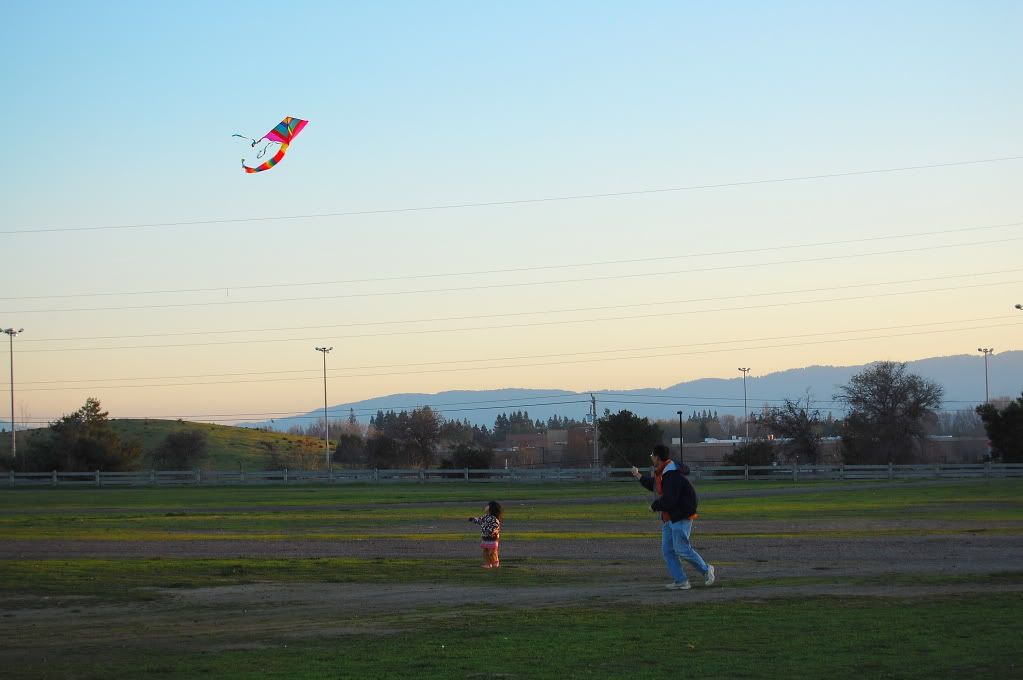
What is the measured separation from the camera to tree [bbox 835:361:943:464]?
9738 cm

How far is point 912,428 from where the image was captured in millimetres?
100000

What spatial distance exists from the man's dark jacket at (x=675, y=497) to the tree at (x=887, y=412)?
83661 mm

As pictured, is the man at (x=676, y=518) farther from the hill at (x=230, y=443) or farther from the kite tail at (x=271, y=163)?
the hill at (x=230, y=443)

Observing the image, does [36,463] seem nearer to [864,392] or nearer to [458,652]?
[864,392]

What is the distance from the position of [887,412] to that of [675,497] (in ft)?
292

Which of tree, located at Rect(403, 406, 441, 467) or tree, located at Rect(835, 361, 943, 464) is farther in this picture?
tree, located at Rect(403, 406, 441, 467)

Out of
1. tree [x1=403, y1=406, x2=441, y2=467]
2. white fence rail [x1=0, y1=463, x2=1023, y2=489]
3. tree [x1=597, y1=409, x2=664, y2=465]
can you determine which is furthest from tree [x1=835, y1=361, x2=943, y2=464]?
tree [x1=403, y1=406, x2=441, y2=467]

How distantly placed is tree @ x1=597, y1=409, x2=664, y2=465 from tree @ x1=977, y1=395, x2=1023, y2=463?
22.3 meters

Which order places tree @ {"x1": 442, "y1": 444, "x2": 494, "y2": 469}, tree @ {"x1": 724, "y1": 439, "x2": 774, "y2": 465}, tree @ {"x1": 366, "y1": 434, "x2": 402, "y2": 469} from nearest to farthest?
1. tree @ {"x1": 724, "y1": 439, "x2": 774, "y2": 465}
2. tree @ {"x1": 442, "y1": 444, "x2": 494, "y2": 469}
3. tree @ {"x1": 366, "y1": 434, "x2": 402, "y2": 469}

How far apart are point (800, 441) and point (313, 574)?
258 ft

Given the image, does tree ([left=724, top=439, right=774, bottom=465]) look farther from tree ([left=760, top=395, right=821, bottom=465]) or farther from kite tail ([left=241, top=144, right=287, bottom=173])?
kite tail ([left=241, top=144, right=287, bottom=173])

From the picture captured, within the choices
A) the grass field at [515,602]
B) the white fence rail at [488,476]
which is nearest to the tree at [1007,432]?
the white fence rail at [488,476]

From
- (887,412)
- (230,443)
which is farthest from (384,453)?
(230,443)

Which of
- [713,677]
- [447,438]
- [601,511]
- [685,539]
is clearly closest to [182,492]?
[601,511]
